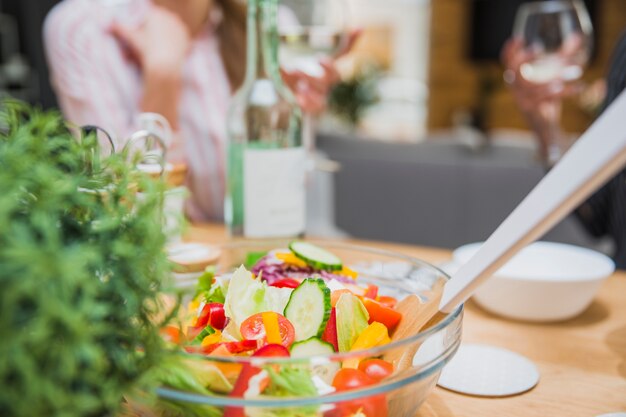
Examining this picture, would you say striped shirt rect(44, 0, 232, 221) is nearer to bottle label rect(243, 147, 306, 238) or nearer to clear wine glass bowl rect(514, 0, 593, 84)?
bottle label rect(243, 147, 306, 238)

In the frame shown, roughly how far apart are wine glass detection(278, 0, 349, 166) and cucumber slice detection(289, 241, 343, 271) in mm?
472

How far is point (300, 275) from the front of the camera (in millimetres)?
667

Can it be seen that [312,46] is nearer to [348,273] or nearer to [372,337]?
[348,273]

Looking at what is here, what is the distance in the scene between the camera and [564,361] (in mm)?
691

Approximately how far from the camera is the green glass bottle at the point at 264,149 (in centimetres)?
98

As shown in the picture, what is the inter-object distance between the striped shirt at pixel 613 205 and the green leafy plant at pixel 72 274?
1199 millimetres

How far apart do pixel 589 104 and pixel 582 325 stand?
5781 millimetres

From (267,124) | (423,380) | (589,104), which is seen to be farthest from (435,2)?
(423,380)

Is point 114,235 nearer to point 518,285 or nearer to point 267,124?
point 518,285

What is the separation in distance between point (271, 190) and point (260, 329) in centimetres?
49

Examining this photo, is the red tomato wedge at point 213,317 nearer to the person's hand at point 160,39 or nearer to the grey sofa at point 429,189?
the person's hand at point 160,39

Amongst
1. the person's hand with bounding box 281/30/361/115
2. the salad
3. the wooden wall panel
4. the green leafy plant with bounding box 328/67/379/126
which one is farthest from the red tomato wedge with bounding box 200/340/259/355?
the wooden wall panel

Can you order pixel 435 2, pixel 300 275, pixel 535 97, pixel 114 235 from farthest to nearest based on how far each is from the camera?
pixel 435 2 → pixel 535 97 → pixel 300 275 → pixel 114 235

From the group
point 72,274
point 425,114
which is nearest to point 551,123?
point 72,274
